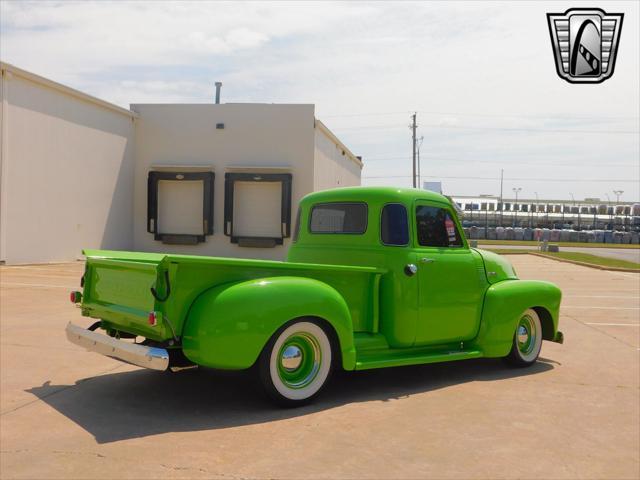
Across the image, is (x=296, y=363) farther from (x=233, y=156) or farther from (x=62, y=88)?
(x=233, y=156)

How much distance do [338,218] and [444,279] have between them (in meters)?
1.21

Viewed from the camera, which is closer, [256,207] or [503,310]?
[503,310]

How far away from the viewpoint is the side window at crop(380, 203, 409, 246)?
6.12 m

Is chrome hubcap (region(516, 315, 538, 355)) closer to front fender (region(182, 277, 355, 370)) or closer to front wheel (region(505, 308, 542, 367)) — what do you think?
front wheel (region(505, 308, 542, 367))

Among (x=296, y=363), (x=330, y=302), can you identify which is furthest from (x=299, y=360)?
(x=330, y=302)

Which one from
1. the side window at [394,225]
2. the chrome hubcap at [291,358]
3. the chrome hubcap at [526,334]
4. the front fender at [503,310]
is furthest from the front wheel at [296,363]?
the chrome hubcap at [526,334]

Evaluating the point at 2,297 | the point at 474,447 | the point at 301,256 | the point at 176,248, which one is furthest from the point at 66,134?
the point at 474,447

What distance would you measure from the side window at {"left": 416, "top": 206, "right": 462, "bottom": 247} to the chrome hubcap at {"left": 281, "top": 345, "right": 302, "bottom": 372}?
174cm

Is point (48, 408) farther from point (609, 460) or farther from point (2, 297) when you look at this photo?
point (2, 297)

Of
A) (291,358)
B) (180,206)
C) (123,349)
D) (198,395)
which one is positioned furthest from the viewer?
(180,206)

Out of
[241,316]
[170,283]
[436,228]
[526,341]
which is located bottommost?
[526,341]

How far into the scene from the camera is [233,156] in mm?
25000

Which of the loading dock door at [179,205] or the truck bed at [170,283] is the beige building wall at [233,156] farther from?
the truck bed at [170,283]

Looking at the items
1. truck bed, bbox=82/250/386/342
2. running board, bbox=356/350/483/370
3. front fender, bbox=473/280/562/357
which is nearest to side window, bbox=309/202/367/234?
truck bed, bbox=82/250/386/342
